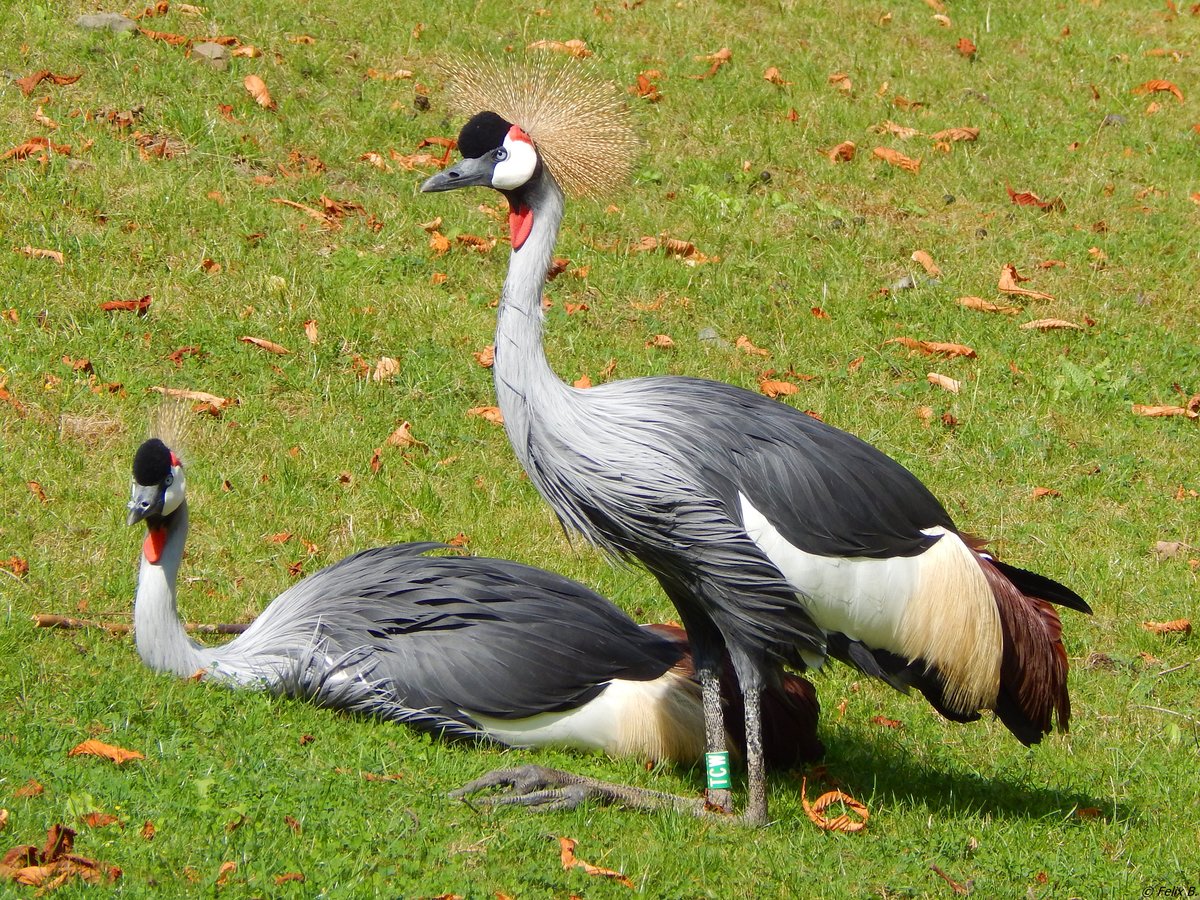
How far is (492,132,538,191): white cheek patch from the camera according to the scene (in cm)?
448

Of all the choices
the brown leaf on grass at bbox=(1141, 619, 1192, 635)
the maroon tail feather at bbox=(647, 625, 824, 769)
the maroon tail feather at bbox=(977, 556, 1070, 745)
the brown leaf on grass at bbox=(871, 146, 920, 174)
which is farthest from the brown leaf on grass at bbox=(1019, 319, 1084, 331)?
the maroon tail feather at bbox=(647, 625, 824, 769)

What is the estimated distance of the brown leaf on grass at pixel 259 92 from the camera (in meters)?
8.70

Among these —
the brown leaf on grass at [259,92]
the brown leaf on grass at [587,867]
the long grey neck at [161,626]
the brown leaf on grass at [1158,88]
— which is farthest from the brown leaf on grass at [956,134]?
the brown leaf on grass at [587,867]

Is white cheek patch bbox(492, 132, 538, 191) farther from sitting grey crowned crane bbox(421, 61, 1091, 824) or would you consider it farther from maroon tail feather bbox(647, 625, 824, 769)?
maroon tail feather bbox(647, 625, 824, 769)

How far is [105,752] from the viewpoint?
413cm

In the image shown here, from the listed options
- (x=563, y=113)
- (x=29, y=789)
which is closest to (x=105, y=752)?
(x=29, y=789)

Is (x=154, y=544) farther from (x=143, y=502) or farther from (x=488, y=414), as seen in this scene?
(x=488, y=414)

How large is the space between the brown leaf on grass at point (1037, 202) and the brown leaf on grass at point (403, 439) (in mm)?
4788

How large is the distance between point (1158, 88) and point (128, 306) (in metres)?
7.87

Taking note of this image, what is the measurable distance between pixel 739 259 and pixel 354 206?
2.28m

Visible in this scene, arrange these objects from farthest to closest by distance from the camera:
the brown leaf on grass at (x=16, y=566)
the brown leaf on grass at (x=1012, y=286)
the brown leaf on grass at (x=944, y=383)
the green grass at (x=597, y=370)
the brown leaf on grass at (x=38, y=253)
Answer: the brown leaf on grass at (x=1012, y=286), the brown leaf on grass at (x=944, y=383), the brown leaf on grass at (x=38, y=253), the brown leaf on grass at (x=16, y=566), the green grass at (x=597, y=370)

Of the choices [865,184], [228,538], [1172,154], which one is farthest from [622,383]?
[1172,154]

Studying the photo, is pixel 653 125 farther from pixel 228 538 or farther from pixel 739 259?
pixel 228 538

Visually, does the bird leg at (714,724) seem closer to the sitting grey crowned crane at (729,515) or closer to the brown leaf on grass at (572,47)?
the sitting grey crowned crane at (729,515)
